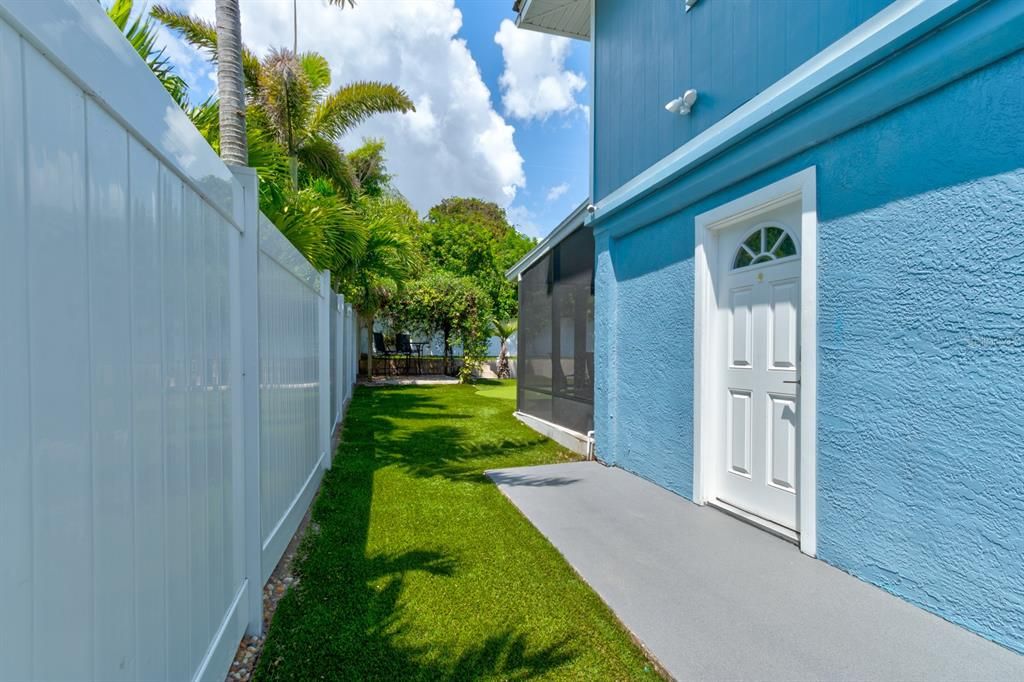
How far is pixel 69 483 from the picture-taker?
104cm

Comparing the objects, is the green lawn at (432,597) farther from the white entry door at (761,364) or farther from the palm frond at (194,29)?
the palm frond at (194,29)

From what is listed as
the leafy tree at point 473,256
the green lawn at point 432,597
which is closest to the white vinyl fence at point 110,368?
the green lawn at point 432,597

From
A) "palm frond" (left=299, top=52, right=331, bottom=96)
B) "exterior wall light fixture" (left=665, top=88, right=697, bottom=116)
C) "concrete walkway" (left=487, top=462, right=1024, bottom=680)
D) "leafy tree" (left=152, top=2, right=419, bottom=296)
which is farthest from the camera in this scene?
"palm frond" (left=299, top=52, right=331, bottom=96)

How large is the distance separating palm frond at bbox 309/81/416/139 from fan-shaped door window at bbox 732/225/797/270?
9.47 m

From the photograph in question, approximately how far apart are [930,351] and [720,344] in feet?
5.66

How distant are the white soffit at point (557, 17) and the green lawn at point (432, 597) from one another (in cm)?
600

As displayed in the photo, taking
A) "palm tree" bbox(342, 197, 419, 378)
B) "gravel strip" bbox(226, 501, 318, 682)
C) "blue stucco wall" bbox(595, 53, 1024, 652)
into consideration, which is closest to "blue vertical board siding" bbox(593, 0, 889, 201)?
"blue stucco wall" bbox(595, 53, 1024, 652)

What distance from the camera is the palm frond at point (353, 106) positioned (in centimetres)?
1077

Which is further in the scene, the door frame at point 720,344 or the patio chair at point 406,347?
the patio chair at point 406,347

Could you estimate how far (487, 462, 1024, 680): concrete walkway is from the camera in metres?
2.24

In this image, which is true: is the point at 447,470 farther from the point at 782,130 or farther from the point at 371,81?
the point at 371,81

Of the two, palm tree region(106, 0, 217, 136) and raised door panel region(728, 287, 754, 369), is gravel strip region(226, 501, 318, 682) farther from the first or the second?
raised door panel region(728, 287, 754, 369)

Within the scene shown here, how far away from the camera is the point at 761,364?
393cm

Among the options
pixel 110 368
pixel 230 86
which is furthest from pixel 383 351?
pixel 110 368
